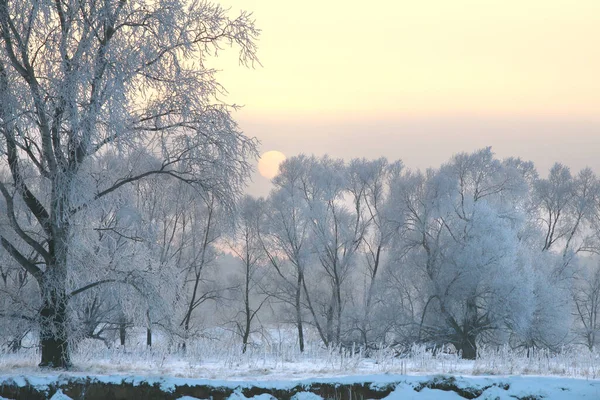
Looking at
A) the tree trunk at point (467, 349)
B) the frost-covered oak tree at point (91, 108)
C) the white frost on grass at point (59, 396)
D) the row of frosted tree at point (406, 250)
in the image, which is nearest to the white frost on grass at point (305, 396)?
the white frost on grass at point (59, 396)

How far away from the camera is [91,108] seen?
10.5 m

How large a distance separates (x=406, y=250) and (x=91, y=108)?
1980cm

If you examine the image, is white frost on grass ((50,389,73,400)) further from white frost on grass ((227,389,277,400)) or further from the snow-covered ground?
white frost on grass ((227,389,277,400))

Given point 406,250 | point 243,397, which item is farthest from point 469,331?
point 243,397

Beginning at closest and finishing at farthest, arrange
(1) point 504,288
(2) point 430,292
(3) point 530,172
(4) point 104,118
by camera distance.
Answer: (4) point 104,118
(1) point 504,288
(2) point 430,292
(3) point 530,172

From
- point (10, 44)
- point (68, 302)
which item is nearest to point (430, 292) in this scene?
point (68, 302)

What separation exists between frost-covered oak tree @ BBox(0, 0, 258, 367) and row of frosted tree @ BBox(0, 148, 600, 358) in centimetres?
479

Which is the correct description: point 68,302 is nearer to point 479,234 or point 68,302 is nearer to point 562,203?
point 479,234

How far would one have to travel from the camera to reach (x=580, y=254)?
118 feet

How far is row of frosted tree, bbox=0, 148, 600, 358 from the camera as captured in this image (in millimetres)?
24766

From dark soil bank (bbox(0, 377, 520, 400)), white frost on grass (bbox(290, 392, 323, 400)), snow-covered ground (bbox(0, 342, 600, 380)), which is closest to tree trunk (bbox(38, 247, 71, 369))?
snow-covered ground (bbox(0, 342, 600, 380))

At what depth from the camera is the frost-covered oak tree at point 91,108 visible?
35.2ft

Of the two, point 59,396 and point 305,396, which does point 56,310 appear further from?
point 305,396

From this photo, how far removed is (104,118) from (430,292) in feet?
61.2
